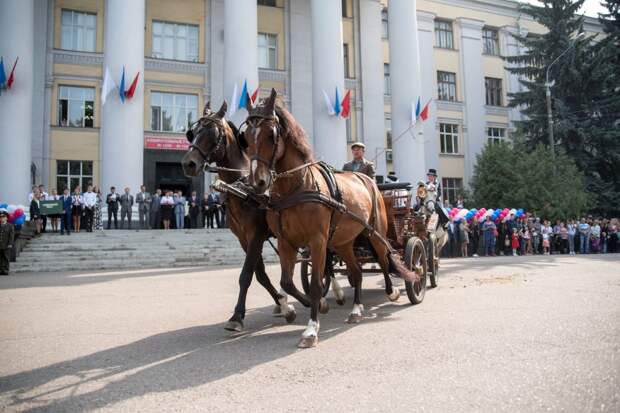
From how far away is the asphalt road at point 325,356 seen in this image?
322 cm

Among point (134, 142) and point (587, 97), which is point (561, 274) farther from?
point (587, 97)

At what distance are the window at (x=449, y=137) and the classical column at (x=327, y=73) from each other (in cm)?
1364

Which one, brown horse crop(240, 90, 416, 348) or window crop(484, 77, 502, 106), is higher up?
window crop(484, 77, 502, 106)

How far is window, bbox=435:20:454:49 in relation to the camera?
36.1 metres

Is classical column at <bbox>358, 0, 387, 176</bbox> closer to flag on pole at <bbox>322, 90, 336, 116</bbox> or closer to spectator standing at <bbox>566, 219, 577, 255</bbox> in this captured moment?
flag on pole at <bbox>322, 90, 336, 116</bbox>

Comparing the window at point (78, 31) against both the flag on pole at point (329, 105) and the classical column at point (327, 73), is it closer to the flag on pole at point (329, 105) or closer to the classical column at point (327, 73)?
the classical column at point (327, 73)

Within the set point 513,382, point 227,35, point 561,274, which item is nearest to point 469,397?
point 513,382

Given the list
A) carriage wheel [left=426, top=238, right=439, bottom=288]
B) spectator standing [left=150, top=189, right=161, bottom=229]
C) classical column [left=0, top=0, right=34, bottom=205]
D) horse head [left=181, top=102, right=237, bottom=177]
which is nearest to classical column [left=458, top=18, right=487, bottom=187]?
spectator standing [left=150, top=189, right=161, bottom=229]

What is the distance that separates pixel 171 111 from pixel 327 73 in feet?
31.5

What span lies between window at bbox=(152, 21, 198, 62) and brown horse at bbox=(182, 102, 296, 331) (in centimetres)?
2411

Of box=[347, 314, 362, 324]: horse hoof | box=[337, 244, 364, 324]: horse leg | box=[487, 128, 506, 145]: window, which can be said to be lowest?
box=[347, 314, 362, 324]: horse hoof

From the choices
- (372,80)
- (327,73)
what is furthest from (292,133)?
(372,80)

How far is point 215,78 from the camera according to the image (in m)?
28.4

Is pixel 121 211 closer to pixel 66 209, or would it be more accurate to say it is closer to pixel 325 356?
pixel 66 209
